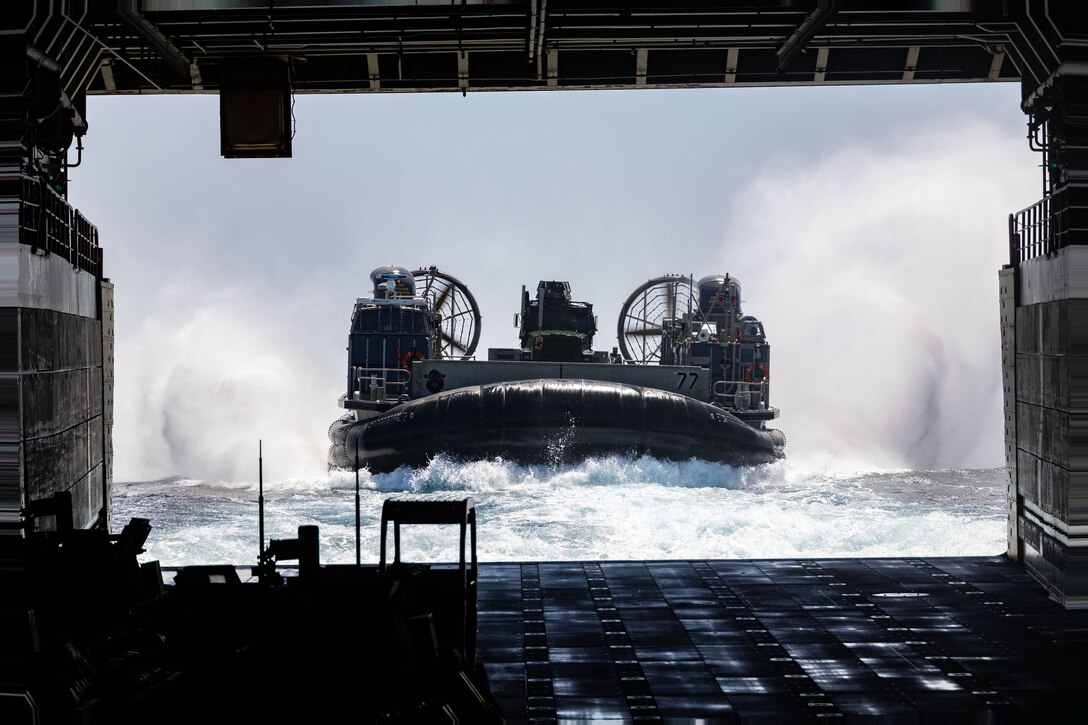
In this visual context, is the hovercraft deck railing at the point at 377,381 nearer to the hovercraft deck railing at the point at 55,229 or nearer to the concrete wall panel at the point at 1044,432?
the hovercraft deck railing at the point at 55,229

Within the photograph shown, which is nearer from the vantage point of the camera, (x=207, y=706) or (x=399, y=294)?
(x=207, y=706)

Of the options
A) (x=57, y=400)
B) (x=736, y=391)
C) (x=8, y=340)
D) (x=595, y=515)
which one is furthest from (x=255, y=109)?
(x=736, y=391)

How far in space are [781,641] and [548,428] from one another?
49.9ft

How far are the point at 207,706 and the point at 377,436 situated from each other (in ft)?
59.8

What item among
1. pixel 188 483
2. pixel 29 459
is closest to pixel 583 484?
pixel 188 483

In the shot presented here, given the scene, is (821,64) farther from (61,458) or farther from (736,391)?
(736,391)

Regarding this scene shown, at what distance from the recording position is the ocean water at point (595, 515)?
52.2 ft

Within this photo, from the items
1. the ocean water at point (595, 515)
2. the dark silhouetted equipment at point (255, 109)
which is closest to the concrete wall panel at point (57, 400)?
the dark silhouetted equipment at point (255, 109)

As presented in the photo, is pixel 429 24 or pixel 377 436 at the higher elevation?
pixel 429 24

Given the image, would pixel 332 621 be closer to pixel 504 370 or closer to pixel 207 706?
pixel 207 706

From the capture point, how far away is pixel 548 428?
70.7 ft

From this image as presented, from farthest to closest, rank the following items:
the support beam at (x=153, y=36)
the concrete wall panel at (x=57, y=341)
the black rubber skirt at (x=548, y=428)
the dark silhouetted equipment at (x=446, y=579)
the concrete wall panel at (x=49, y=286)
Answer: the black rubber skirt at (x=548, y=428)
the support beam at (x=153, y=36)
the concrete wall panel at (x=57, y=341)
the concrete wall panel at (x=49, y=286)
the dark silhouetted equipment at (x=446, y=579)

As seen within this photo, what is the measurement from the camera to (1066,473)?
7676 mm

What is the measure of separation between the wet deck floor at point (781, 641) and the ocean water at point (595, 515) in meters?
4.97
